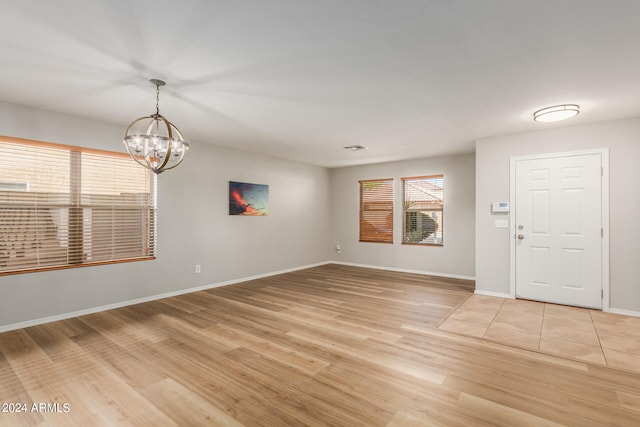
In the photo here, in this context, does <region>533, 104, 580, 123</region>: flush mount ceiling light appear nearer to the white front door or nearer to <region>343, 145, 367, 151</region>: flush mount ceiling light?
the white front door

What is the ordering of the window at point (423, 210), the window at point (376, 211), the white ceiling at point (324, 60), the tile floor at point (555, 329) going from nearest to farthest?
the white ceiling at point (324, 60)
the tile floor at point (555, 329)
the window at point (423, 210)
the window at point (376, 211)

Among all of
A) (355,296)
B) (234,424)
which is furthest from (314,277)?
(234,424)

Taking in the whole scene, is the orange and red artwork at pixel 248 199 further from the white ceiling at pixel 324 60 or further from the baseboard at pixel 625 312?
the baseboard at pixel 625 312

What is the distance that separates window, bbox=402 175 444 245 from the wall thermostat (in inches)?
65.5

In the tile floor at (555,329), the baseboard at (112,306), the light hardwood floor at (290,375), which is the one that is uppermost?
the baseboard at (112,306)

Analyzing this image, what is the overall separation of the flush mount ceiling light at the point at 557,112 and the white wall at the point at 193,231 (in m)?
4.56

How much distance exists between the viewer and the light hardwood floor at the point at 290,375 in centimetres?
201

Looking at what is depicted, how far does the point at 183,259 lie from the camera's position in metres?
5.02

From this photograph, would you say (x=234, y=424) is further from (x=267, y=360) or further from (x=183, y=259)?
(x=183, y=259)

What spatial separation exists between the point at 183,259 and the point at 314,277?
2506 millimetres

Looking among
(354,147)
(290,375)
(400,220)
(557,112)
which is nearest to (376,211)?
(400,220)

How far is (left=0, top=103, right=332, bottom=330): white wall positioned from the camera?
3.64 meters

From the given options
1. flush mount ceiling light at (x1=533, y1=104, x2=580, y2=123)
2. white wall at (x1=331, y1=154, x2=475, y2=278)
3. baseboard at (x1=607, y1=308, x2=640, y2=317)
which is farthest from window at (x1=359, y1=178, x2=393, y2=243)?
baseboard at (x1=607, y1=308, x2=640, y2=317)

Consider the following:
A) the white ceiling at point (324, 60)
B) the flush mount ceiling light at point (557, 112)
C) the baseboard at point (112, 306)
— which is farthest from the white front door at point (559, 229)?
the baseboard at point (112, 306)
